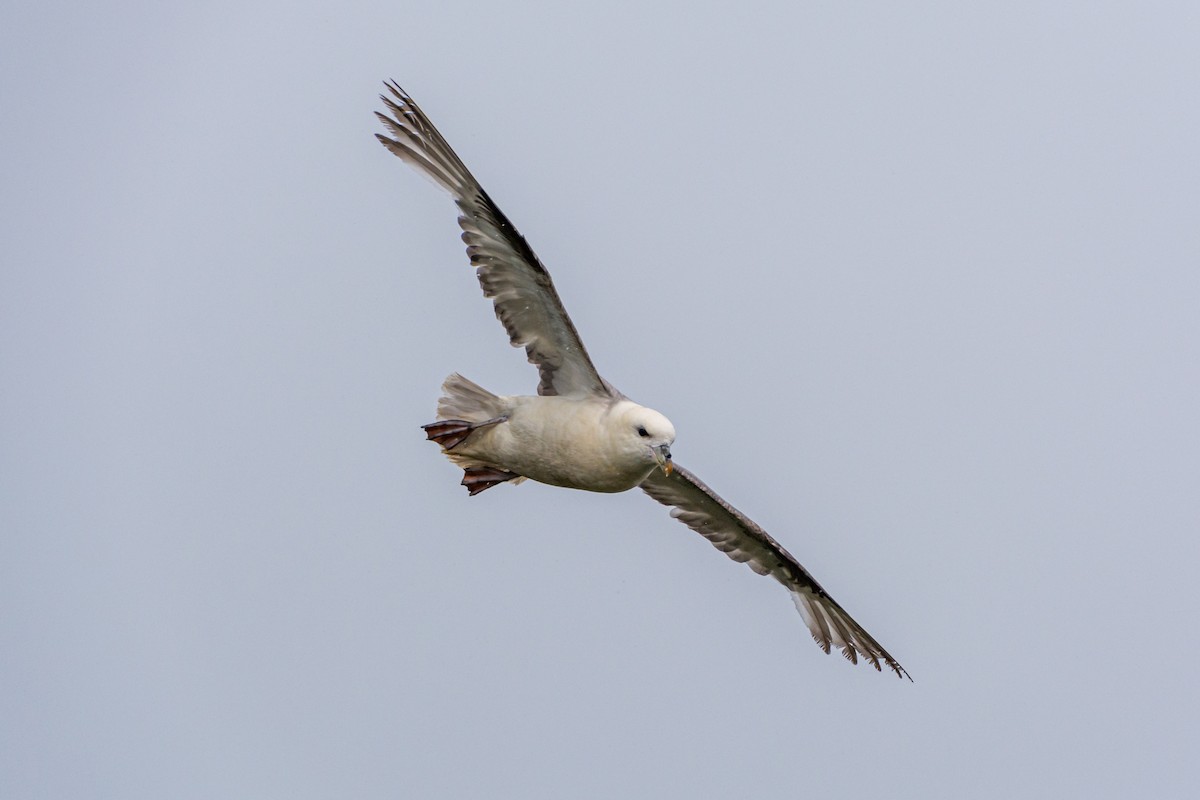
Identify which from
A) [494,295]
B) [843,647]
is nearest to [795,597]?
[843,647]

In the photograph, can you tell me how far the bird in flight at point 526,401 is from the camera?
1165 cm

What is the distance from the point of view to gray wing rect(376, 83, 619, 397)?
39.1ft

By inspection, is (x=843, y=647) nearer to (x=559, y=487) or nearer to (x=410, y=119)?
(x=559, y=487)

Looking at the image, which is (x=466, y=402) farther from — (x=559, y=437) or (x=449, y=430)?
(x=559, y=437)

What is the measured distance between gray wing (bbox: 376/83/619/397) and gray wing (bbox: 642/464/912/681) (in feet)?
5.82

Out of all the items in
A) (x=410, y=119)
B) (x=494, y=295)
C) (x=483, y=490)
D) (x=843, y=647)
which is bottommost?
(x=843, y=647)

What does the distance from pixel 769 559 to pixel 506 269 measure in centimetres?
384

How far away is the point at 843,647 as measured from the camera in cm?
1479

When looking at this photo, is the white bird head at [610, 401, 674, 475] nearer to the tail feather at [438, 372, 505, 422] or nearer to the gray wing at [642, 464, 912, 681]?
the tail feather at [438, 372, 505, 422]

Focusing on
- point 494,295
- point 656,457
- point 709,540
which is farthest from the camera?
point 709,540

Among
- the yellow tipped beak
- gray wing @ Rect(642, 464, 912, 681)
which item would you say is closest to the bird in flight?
the yellow tipped beak

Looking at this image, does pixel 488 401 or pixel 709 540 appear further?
pixel 709 540

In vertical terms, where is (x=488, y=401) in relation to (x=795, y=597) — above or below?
above

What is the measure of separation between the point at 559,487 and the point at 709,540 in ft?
8.12
